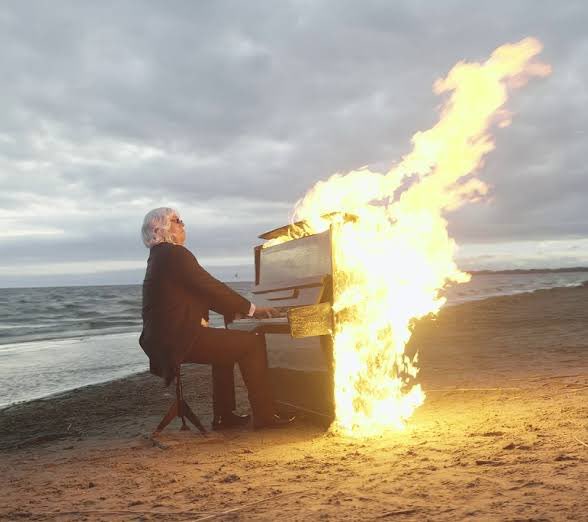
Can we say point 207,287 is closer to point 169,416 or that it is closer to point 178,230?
point 178,230

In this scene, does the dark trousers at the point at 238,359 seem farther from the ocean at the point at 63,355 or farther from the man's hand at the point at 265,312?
the ocean at the point at 63,355

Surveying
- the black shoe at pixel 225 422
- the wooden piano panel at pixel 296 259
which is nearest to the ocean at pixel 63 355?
the wooden piano panel at pixel 296 259

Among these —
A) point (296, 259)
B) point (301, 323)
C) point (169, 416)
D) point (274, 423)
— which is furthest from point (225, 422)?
point (296, 259)

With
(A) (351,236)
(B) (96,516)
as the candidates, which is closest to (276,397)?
(A) (351,236)

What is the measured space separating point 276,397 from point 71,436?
2381 mm

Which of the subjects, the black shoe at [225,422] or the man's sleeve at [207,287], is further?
the black shoe at [225,422]

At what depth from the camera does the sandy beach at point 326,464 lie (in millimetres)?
3422

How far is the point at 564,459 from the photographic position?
3.89 m

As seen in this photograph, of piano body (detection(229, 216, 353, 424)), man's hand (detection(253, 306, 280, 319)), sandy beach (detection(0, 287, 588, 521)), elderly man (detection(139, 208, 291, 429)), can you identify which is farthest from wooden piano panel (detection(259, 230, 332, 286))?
sandy beach (detection(0, 287, 588, 521))

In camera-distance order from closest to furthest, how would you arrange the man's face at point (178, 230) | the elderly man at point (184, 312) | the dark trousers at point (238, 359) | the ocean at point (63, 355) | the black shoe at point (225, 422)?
the elderly man at point (184, 312)
the dark trousers at point (238, 359)
the man's face at point (178, 230)
the black shoe at point (225, 422)
the ocean at point (63, 355)

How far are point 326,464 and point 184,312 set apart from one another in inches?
75.4

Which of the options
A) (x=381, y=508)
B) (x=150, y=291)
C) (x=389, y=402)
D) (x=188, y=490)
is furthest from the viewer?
(x=389, y=402)

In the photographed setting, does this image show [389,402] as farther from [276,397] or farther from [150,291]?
[150,291]

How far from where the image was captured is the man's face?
18.6ft
